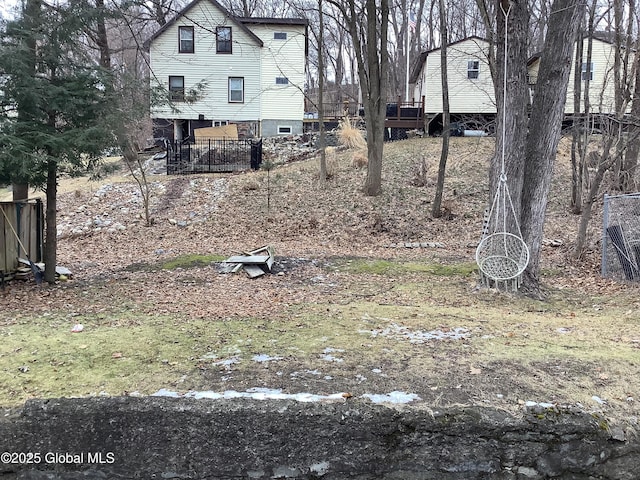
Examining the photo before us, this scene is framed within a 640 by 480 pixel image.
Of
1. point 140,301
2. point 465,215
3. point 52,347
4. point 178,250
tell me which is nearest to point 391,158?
point 465,215

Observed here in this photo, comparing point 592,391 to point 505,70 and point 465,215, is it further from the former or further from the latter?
point 465,215

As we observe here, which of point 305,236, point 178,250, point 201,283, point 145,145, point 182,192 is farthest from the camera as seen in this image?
point 145,145

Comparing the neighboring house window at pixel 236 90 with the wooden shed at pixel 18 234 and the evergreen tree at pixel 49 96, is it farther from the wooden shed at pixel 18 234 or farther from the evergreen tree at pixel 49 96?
the evergreen tree at pixel 49 96

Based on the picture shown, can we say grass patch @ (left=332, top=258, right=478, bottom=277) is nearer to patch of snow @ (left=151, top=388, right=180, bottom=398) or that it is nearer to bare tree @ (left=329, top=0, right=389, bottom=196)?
patch of snow @ (left=151, top=388, right=180, bottom=398)

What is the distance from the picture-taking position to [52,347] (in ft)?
14.3

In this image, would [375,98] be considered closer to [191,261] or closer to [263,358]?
[191,261]

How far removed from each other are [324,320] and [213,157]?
1653cm

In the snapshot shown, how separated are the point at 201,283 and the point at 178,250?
10.9 ft

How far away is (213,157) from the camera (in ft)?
67.7

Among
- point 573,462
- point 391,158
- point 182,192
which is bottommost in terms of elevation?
point 573,462

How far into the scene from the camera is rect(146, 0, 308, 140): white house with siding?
83.2 ft

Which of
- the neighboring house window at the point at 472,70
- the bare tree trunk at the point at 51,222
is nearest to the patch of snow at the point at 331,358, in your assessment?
Answer: the bare tree trunk at the point at 51,222

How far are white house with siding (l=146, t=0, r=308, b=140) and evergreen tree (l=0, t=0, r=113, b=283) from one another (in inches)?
763

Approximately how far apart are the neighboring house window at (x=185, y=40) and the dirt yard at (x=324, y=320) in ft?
48.9
